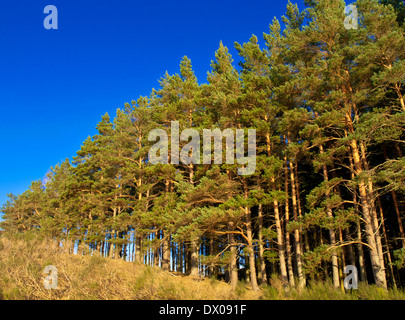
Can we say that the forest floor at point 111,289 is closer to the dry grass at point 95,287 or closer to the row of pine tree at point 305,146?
the dry grass at point 95,287

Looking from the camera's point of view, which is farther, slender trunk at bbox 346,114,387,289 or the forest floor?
slender trunk at bbox 346,114,387,289

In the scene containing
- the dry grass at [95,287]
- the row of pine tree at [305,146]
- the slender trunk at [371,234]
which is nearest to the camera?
the dry grass at [95,287]

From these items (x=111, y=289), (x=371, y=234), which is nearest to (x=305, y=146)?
(x=371, y=234)

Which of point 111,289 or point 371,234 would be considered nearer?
point 111,289

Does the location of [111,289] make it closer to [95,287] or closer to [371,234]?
[95,287]

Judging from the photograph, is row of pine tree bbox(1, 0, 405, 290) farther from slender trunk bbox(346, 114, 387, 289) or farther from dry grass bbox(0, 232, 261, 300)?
dry grass bbox(0, 232, 261, 300)

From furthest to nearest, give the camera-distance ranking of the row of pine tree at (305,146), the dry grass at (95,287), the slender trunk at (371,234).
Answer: the row of pine tree at (305,146)
the slender trunk at (371,234)
the dry grass at (95,287)

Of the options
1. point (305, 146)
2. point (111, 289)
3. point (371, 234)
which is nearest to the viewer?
point (111, 289)

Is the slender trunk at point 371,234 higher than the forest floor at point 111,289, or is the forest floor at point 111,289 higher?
the slender trunk at point 371,234

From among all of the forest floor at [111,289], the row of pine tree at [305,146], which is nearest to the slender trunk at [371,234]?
the row of pine tree at [305,146]

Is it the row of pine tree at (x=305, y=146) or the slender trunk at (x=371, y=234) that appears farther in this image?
the row of pine tree at (x=305, y=146)

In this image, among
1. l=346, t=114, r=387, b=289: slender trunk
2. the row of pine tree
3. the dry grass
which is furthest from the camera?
the row of pine tree

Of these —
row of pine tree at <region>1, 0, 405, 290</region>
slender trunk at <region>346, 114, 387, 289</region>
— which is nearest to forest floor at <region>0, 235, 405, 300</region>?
slender trunk at <region>346, 114, 387, 289</region>

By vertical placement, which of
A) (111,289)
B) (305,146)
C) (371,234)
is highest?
(305,146)
